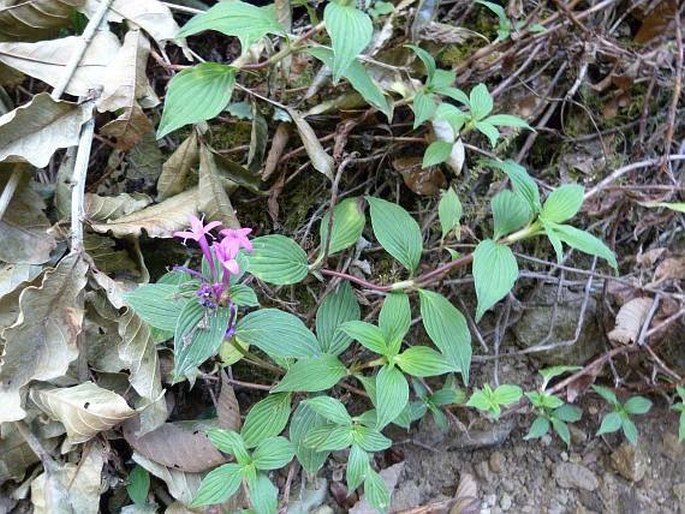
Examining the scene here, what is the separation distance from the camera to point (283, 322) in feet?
3.43

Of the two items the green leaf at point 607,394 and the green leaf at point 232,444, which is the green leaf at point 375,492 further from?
the green leaf at point 607,394

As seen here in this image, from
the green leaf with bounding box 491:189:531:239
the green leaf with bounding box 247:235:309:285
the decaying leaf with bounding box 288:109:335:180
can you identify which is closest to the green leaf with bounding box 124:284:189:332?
the green leaf with bounding box 247:235:309:285

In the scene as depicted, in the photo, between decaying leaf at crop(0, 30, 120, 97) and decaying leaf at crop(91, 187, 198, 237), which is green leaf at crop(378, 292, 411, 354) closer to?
decaying leaf at crop(91, 187, 198, 237)

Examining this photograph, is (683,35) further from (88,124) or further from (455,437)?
(88,124)

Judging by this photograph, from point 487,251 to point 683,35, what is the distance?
3.29ft

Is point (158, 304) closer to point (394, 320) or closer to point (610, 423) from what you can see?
point (394, 320)

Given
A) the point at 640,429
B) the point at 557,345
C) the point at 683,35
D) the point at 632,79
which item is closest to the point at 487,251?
the point at 557,345

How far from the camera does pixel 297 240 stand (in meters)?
1.43

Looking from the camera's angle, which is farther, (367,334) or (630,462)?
(630,462)

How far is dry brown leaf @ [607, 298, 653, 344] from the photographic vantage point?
144cm

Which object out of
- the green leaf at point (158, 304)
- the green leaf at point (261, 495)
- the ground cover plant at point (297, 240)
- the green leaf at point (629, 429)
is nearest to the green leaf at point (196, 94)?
the ground cover plant at point (297, 240)

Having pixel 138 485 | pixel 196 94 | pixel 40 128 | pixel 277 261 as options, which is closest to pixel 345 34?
pixel 196 94

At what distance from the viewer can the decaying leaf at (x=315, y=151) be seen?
4.45 feet

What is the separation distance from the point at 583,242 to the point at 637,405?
507 mm
